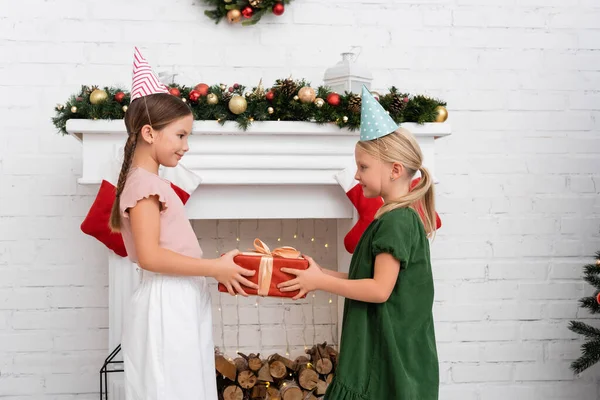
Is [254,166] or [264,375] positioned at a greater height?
[254,166]

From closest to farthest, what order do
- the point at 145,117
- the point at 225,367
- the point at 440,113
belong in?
the point at 145,117 → the point at 440,113 → the point at 225,367

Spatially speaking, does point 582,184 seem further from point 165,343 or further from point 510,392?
point 165,343

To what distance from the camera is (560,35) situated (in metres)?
3.04

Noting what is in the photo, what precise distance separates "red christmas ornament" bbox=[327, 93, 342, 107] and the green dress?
2.28 feet

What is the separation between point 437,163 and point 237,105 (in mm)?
1114

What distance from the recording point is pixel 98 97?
2266mm

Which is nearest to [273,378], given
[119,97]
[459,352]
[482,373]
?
[459,352]

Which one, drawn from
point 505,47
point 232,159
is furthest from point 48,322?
point 505,47

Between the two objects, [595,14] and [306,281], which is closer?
[306,281]

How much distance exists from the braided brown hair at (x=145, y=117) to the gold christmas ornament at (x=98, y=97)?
0.50m

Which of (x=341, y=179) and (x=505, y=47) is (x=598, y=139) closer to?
(x=505, y=47)

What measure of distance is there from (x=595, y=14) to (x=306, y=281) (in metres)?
2.16

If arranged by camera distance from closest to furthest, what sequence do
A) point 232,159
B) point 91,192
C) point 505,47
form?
point 232,159 → point 91,192 → point 505,47

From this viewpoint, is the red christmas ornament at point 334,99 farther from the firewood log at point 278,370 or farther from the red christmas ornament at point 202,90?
the firewood log at point 278,370
